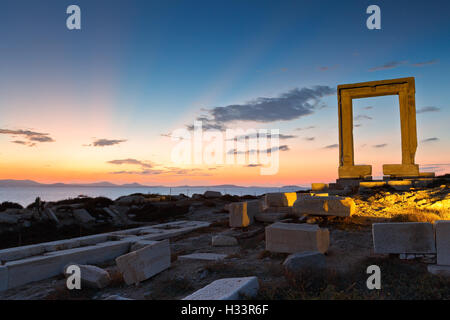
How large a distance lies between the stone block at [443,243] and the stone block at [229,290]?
12.1ft

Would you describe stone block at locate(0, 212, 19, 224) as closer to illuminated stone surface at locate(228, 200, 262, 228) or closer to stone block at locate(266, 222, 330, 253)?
illuminated stone surface at locate(228, 200, 262, 228)

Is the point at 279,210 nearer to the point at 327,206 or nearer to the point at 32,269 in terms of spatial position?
the point at 327,206

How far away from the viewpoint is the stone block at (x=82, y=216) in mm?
15781

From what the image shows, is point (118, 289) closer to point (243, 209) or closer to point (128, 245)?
point (128, 245)

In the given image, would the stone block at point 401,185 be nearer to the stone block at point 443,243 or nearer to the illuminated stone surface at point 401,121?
the illuminated stone surface at point 401,121

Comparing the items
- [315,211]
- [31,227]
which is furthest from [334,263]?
[31,227]

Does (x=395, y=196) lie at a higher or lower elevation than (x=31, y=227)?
higher

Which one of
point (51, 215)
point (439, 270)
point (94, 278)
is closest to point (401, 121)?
point (439, 270)

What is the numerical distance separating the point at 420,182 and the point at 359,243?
29.7 ft

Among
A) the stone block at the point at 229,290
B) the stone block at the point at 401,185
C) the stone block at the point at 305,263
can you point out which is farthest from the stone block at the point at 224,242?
the stone block at the point at 401,185

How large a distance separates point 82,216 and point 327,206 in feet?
41.1

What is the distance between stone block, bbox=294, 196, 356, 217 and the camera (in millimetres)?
9312

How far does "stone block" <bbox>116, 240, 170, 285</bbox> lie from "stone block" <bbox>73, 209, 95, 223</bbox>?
1063cm

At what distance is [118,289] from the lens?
20.0 ft
